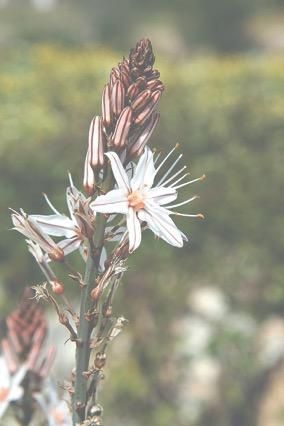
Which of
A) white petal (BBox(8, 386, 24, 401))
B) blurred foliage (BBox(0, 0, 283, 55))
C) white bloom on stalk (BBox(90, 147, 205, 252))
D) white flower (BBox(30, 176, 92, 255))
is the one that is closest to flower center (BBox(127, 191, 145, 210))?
white bloom on stalk (BBox(90, 147, 205, 252))

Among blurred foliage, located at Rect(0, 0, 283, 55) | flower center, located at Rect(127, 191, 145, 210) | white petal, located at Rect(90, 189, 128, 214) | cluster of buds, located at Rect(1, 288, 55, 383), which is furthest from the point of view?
blurred foliage, located at Rect(0, 0, 283, 55)

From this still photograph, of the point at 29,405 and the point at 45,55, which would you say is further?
the point at 45,55

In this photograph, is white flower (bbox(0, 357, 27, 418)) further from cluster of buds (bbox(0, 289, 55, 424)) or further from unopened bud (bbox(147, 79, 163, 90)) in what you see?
unopened bud (bbox(147, 79, 163, 90))

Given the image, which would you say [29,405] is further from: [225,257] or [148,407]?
[225,257]

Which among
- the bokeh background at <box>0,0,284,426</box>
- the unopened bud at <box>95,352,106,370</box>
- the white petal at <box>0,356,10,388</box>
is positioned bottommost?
the unopened bud at <box>95,352,106,370</box>

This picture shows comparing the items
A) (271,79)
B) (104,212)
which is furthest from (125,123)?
(271,79)

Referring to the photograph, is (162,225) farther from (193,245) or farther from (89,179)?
(193,245)

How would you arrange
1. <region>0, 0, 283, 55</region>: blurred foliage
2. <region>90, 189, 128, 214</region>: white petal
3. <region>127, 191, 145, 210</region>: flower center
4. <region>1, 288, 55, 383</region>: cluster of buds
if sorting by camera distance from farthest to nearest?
<region>0, 0, 283, 55</region>: blurred foliage
<region>1, 288, 55, 383</region>: cluster of buds
<region>127, 191, 145, 210</region>: flower center
<region>90, 189, 128, 214</region>: white petal
